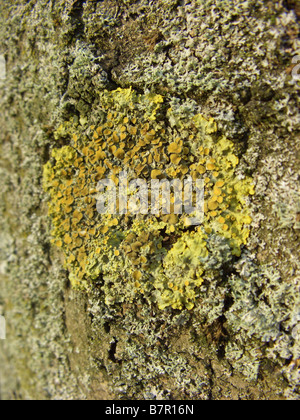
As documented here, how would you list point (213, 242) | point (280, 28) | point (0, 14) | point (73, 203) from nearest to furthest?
point (280, 28)
point (213, 242)
point (73, 203)
point (0, 14)

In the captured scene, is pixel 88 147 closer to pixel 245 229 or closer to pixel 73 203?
pixel 73 203

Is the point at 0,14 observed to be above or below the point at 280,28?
above

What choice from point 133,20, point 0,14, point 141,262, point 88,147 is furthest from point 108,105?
point 0,14

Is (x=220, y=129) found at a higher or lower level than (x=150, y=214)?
higher
